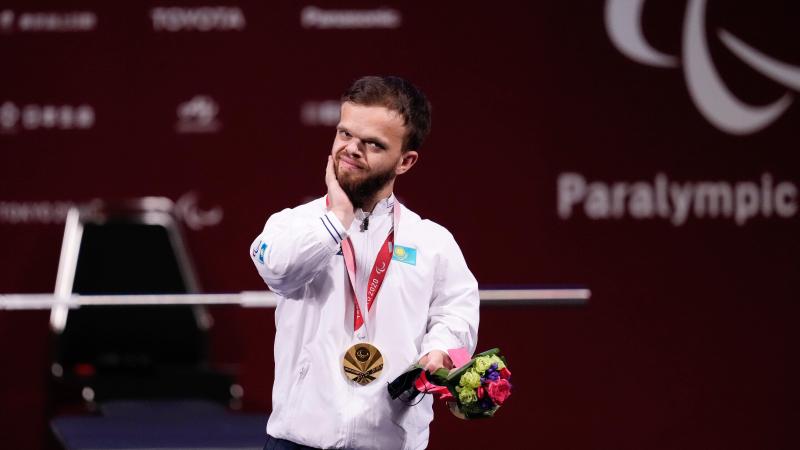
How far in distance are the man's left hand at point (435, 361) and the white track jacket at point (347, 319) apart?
0.08 feet

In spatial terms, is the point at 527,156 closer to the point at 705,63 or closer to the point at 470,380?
the point at 705,63

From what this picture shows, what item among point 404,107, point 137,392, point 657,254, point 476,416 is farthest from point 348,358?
point 657,254

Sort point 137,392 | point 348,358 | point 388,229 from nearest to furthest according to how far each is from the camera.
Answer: point 348,358 → point 388,229 → point 137,392

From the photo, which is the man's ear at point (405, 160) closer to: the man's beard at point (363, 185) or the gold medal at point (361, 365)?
the man's beard at point (363, 185)

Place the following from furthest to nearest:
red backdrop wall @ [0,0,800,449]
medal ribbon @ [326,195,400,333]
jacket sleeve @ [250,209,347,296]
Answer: red backdrop wall @ [0,0,800,449], medal ribbon @ [326,195,400,333], jacket sleeve @ [250,209,347,296]

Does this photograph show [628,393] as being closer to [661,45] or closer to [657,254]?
[657,254]

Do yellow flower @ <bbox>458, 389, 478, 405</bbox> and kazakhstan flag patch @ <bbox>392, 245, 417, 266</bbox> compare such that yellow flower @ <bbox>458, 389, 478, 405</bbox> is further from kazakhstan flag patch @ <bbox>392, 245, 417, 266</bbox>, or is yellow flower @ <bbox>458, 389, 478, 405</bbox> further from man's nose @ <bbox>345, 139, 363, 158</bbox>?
man's nose @ <bbox>345, 139, 363, 158</bbox>

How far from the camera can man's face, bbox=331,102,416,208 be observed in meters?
2.20

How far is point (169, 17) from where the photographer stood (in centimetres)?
474

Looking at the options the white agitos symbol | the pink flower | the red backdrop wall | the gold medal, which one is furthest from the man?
the white agitos symbol

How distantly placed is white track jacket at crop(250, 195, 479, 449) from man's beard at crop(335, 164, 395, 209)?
40mm

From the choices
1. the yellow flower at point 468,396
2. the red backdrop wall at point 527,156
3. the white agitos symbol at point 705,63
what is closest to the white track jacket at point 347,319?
the yellow flower at point 468,396

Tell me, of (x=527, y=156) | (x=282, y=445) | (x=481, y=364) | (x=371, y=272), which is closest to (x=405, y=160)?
(x=371, y=272)

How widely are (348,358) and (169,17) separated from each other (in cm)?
299
